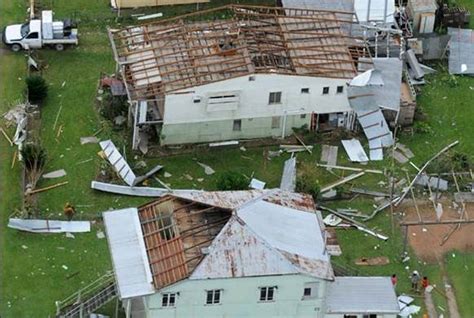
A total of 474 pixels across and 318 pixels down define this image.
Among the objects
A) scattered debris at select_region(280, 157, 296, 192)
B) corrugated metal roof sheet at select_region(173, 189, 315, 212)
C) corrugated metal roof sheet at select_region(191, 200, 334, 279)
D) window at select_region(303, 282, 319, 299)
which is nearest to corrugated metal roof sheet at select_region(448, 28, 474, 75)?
scattered debris at select_region(280, 157, 296, 192)

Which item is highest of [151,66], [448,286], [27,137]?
[151,66]

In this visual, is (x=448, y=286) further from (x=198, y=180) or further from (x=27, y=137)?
(x=27, y=137)

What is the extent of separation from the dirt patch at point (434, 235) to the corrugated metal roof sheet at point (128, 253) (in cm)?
1270

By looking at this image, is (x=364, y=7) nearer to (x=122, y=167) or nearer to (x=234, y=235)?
(x=122, y=167)

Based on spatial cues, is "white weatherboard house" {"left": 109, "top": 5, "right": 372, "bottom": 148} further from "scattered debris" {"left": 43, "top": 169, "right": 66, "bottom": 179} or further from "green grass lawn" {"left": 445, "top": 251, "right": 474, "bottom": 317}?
"green grass lawn" {"left": 445, "top": 251, "right": 474, "bottom": 317}

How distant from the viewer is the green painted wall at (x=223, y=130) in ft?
165

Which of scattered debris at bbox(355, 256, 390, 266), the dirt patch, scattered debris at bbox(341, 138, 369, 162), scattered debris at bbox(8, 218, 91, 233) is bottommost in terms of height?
scattered debris at bbox(355, 256, 390, 266)

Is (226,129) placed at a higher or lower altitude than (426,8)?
lower

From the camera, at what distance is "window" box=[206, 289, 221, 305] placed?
131ft

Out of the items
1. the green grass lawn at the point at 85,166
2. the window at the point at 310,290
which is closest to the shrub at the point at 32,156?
the green grass lawn at the point at 85,166

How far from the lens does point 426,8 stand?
57.6m

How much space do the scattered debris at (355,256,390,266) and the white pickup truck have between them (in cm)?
2011

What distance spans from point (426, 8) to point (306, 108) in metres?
11.0

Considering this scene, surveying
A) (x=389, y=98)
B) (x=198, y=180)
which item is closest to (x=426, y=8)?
(x=389, y=98)
